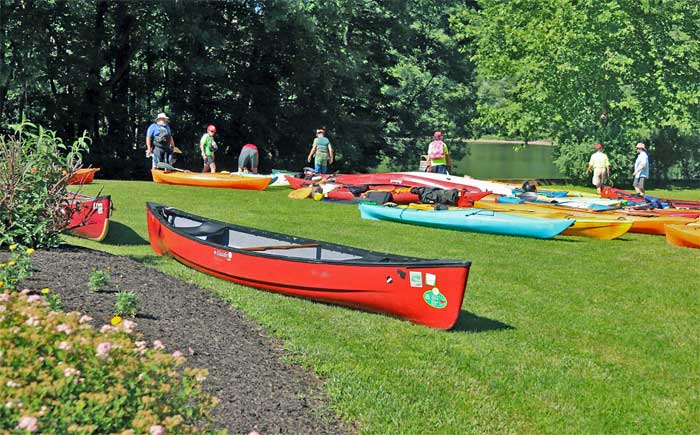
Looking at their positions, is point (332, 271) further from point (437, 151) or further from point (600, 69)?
point (600, 69)

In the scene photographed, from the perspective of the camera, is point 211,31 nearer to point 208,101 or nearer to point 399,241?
point 208,101

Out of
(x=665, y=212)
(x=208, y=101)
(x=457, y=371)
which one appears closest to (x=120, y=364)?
(x=457, y=371)

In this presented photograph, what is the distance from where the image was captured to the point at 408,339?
23.0 feet

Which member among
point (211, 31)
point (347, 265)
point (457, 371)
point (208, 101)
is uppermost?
point (211, 31)

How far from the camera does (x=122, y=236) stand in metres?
11.7

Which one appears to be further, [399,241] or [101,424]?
[399,241]

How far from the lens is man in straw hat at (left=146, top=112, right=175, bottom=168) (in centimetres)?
1920

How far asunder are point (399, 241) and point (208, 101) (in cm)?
1968

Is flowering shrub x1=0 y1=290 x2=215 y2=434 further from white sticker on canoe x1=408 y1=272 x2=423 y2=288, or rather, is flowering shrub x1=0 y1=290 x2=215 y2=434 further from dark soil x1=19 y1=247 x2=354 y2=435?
white sticker on canoe x1=408 y1=272 x2=423 y2=288

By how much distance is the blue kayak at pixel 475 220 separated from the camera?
43.3 ft

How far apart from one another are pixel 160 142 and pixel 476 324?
45.4 feet

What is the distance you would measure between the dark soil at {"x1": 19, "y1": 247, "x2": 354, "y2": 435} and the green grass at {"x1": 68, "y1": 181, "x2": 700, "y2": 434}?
0.24 metres

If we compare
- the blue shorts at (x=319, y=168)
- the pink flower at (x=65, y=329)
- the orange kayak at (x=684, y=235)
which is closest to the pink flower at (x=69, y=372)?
the pink flower at (x=65, y=329)

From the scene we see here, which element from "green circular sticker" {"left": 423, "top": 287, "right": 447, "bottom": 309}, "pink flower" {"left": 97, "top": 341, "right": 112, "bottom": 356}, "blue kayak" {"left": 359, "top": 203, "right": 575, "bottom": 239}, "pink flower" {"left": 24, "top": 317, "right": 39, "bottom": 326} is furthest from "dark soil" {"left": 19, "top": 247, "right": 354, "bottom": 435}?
"blue kayak" {"left": 359, "top": 203, "right": 575, "bottom": 239}
